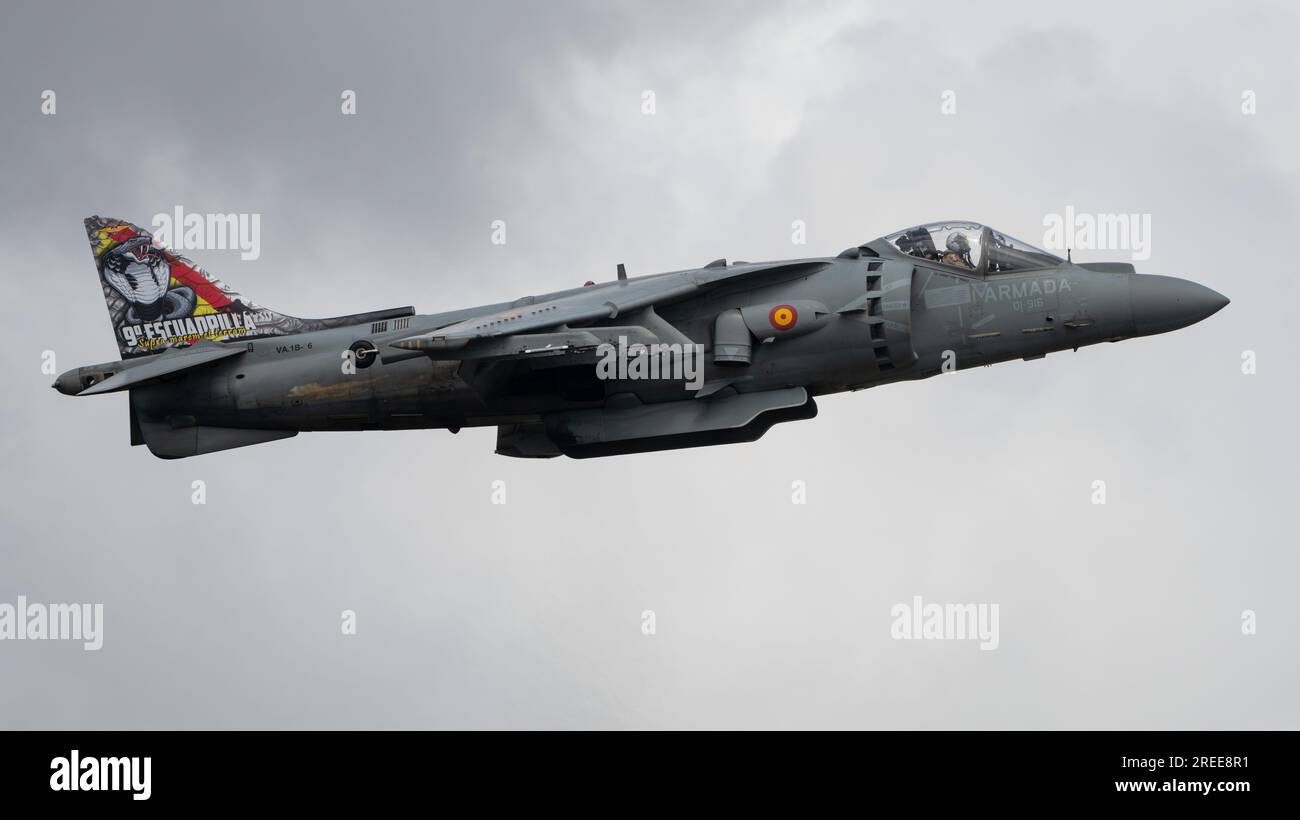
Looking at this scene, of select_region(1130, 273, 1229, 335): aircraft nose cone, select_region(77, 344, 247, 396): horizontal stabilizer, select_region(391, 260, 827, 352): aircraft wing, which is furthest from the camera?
select_region(77, 344, 247, 396): horizontal stabilizer

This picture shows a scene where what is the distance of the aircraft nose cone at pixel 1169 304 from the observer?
1214 inches

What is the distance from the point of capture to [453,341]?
28.9 metres

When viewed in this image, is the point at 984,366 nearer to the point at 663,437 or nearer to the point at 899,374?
the point at 899,374

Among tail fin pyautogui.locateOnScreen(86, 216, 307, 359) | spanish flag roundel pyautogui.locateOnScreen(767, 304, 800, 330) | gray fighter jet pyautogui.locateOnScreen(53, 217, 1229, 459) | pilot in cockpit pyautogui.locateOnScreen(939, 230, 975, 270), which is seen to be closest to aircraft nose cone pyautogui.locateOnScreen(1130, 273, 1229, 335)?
gray fighter jet pyautogui.locateOnScreen(53, 217, 1229, 459)

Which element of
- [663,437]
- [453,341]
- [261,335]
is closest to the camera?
[453,341]

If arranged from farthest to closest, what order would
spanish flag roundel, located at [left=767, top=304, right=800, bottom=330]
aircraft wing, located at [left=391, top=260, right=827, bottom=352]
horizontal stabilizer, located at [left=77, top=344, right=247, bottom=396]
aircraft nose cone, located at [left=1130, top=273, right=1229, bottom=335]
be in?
horizontal stabilizer, located at [left=77, top=344, right=247, bottom=396] → aircraft nose cone, located at [left=1130, top=273, right=1229, bottom=335] → spanish flag roundel, located at [left=767, top=304, right=800, bottom=330] → aircraft wing, located at [left=391, top=260, right=827, bottom=352]

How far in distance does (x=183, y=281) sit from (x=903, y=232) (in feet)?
37.5

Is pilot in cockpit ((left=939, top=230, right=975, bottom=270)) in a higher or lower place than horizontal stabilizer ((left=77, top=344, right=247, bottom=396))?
higher

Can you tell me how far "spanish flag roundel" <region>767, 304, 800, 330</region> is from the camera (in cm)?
3062

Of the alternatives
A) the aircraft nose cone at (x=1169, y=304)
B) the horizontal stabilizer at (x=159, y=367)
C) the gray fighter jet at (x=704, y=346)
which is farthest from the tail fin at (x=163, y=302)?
the aircraft nose cone at (x=1169, y=304)

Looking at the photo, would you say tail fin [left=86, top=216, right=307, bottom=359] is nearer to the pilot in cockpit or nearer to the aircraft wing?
the aircraft wing

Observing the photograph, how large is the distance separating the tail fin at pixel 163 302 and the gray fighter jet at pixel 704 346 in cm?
104

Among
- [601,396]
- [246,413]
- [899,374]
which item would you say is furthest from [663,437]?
[246,413]

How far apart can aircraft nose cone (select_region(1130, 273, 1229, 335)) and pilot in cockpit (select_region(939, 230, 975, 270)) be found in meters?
2.42
